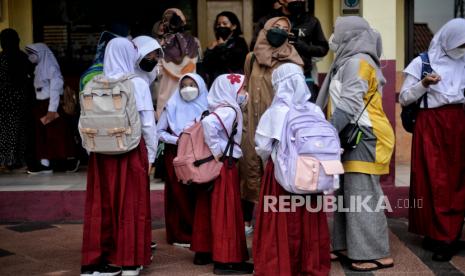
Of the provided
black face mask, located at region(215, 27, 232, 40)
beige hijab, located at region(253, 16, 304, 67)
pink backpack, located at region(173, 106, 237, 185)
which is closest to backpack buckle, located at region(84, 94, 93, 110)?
pink backpack, located at region(173, 106, 237, 185)

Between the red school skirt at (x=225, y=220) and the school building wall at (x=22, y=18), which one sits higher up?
the school building wall at (x=22, y=18)

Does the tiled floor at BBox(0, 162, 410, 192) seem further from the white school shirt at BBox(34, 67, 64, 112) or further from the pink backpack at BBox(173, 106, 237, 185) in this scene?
the pink backpack at BBox(173, 106, 237, 185)

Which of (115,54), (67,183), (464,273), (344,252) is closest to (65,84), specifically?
(67,183)

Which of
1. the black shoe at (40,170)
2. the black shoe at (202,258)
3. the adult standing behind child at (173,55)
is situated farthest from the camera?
the black shoe at (40,170)

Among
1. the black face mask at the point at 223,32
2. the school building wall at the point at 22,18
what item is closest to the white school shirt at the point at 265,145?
the black face mask at the point at 223,32

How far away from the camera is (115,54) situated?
530cm

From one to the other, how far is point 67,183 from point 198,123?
9.91ft

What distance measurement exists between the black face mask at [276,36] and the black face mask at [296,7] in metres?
0.63

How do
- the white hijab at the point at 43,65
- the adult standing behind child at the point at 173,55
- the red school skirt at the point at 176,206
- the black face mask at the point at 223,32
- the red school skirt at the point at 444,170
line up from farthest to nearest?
the white hijab at the point at 43,65
the adult standing behind child at the point at 173,55
the black face mask at the point at 223,32
the red school skirt at the point at 176,206
the red school skirt at the point at 444,170

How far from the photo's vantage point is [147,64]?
563 centimetres

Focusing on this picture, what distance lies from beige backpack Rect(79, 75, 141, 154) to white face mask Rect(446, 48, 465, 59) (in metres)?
2.55

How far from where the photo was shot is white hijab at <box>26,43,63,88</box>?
870 centimetres

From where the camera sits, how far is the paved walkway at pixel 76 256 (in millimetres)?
5539

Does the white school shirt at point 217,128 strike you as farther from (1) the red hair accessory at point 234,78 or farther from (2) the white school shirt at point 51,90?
(2) the white school shirt at point 51,90
